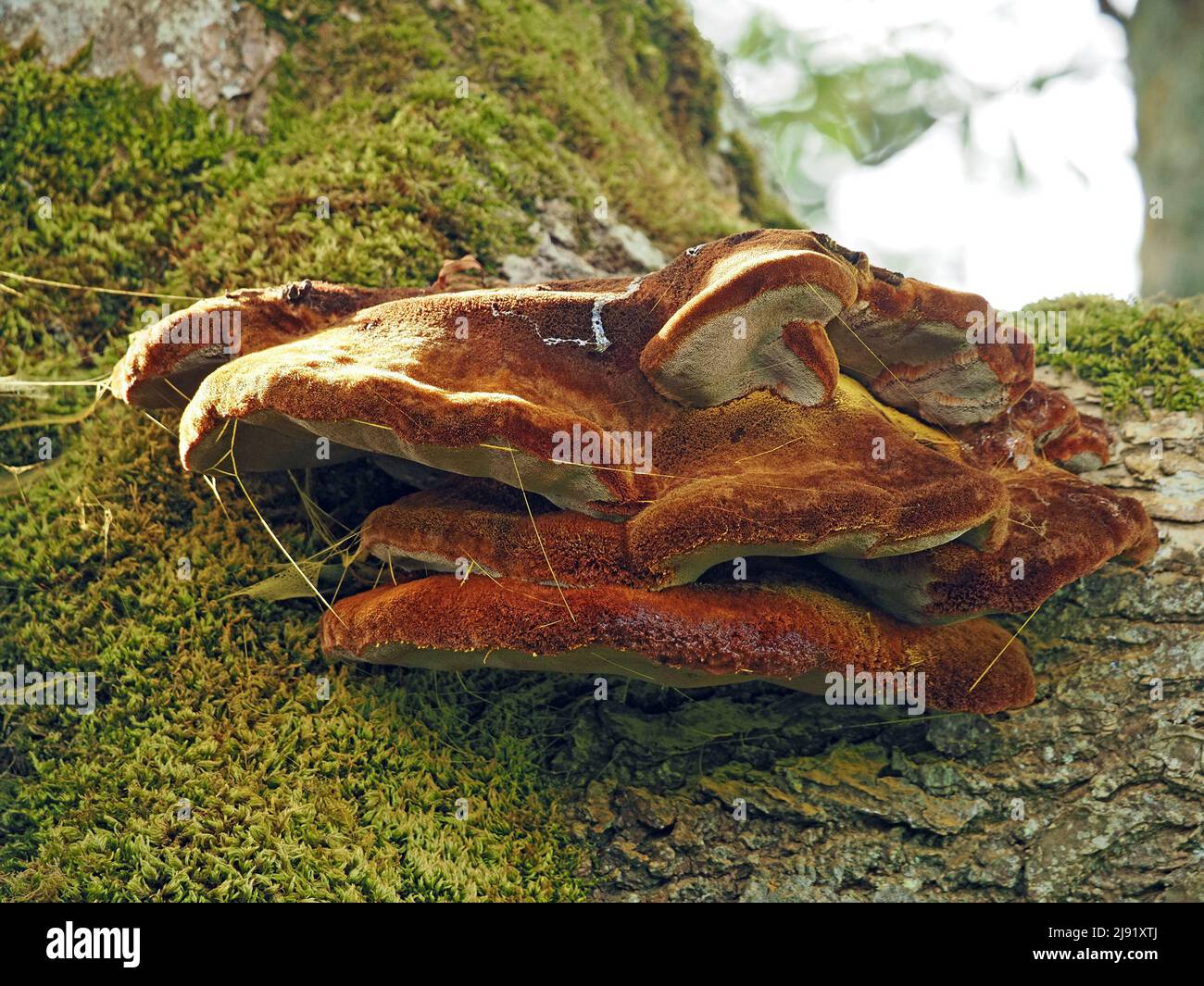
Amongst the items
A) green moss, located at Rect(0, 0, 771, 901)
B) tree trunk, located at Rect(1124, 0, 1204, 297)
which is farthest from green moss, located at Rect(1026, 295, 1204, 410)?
tree trunk, located at Rect(1124, 0, 1204, 297)

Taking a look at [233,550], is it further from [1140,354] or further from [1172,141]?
[1172,141]

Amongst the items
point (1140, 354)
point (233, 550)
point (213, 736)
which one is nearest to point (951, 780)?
point (1140, 354)

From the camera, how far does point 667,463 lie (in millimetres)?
2764

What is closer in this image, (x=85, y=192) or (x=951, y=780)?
(x=951, y=780)

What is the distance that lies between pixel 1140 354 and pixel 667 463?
8.24 ft

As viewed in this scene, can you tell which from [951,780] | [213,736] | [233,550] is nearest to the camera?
[213,736]

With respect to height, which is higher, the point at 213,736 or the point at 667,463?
the point at 667,463

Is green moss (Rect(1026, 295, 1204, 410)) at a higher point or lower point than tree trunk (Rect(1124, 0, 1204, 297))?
lower

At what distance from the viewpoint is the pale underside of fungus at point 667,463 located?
242 centimetres

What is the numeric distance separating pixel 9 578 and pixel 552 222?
2660 mm

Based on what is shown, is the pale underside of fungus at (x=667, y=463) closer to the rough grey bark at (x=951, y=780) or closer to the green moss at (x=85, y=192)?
the rough grey bark at (x=951, y=780)

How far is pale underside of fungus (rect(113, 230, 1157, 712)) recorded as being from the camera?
242 centimetres

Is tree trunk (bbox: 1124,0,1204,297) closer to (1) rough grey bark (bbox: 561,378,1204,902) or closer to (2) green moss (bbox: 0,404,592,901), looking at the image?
(1) rough grey bark (bbox: 561,378,1204,902)

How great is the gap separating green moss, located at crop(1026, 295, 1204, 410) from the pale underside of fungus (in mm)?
998
